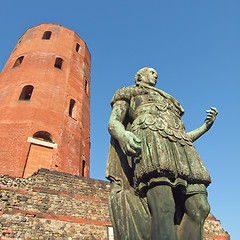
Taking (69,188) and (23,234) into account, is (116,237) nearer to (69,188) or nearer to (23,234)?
(23,234)

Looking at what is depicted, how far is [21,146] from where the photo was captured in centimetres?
1154

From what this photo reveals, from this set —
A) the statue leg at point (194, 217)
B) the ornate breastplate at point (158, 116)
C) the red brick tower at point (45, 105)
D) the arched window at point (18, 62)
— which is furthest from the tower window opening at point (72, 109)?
the statue leg at point (194, 217)

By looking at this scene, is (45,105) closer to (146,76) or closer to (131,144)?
(146,76)

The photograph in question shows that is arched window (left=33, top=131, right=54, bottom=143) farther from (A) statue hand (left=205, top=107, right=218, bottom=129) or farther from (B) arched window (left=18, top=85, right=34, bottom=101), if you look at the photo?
(A) statue hand (left=205, top=107, right=218, bottom=129)

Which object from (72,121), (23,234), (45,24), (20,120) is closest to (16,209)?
(23,234)

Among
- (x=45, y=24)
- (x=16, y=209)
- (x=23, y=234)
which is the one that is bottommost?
(x=23, y=234)

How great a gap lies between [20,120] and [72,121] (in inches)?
111

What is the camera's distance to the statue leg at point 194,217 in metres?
1.98

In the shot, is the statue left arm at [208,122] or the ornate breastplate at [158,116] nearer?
the ornate breastplate at [158,116]

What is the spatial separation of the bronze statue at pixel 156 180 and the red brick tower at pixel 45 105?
9.55m

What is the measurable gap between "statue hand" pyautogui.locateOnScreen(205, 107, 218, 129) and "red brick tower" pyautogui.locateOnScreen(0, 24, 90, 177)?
384 inches

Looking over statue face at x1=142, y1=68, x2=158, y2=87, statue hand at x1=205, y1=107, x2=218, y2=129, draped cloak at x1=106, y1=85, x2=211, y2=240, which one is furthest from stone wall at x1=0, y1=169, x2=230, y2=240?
statue hand at x1=205, y1=107, x2=218, y2=129

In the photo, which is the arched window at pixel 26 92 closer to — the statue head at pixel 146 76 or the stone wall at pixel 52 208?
the stone wall at pixel 52 208

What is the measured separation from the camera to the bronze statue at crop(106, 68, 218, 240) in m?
1.96
